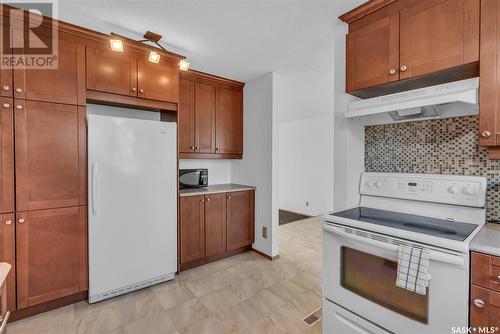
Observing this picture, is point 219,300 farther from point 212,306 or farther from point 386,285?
point 386,285

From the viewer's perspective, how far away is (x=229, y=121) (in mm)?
3443

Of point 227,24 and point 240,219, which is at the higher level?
point 227,24

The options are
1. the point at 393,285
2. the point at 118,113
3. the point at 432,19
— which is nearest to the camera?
the point at 393,285

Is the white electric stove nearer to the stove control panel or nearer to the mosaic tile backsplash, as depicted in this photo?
the stove control panel

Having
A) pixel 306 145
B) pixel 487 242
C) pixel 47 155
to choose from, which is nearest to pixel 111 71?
pixel 47 155

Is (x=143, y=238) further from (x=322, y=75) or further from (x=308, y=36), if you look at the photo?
(x=322, y=75)

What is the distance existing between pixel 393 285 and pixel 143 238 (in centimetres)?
215

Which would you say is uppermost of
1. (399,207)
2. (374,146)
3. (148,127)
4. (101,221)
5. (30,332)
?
(148,127)

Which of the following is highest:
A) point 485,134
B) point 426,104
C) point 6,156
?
point 426,104

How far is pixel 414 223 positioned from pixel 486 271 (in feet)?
1.33

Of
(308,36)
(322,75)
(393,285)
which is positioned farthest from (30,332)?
(322,75)

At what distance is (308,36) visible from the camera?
215 centimetres

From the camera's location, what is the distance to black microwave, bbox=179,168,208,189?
3.13 meters

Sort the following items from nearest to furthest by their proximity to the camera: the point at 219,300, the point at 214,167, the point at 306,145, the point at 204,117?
the point at 219,300, the point at 204,117, the point at 214,167, the point at 306,145
